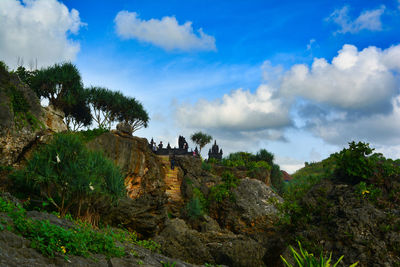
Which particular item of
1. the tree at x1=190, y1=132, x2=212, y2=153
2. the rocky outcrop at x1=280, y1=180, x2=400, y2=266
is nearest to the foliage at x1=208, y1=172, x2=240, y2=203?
the rocky outcrop at x1=280, y1=180, x2=400, y2=266

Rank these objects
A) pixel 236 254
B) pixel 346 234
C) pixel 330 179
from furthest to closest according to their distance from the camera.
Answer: pixel 236 254
pixel 330 179
pixel 346 234

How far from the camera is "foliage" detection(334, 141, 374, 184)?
6605 mm

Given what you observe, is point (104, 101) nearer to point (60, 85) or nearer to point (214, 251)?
point (60, 85)

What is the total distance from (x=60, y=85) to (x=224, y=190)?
3195 centimetres

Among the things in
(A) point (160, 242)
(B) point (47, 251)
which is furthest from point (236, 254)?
(B) point (47, 251)

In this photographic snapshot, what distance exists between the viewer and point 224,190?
19656mm

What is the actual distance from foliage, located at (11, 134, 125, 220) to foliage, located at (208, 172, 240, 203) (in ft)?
34.2

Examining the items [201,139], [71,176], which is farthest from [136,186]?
[201,139]

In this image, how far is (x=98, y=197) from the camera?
9.42 meters

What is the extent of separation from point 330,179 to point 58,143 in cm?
825

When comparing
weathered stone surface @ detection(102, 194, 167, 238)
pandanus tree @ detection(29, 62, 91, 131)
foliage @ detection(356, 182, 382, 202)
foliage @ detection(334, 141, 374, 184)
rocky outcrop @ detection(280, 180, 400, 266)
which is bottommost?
weathered stone surface @ detection(102, 194, 167, 238)

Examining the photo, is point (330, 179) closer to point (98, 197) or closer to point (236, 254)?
point (236, 254)

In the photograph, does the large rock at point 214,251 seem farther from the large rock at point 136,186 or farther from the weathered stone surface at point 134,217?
the large rock at point 136,186

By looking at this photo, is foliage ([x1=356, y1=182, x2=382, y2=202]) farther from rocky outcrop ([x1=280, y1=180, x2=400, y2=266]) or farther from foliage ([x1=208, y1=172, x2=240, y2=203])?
foliage ([x1=208, y1=172, x2=240, y2=203])
